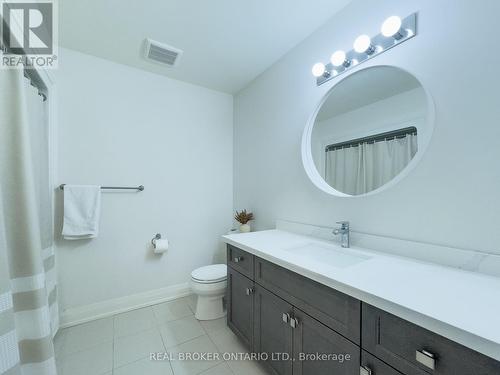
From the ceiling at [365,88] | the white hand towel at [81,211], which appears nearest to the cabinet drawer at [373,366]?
the ceiling at [365,88]

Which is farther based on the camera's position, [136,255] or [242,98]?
[242,98]

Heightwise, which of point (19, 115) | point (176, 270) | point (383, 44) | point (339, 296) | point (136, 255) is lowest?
point (176, 270)

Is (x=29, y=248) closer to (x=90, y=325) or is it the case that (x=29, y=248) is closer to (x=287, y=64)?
(x=90, y=325)

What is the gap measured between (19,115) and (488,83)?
2.09 metres

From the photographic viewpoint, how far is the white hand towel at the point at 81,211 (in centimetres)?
176

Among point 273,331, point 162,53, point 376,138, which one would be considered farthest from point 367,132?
point 162,53

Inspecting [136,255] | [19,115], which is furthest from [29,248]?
[136,255]

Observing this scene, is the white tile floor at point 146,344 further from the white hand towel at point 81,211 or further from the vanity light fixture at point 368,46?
the vanity light fixture at point 368,46

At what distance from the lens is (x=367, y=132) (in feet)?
4.49

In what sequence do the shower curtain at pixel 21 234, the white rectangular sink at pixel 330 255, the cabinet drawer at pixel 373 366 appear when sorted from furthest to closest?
the white rectangular sink at pixel 330 255 → the shower curtain at pixel 21 234 → the cabinet drawer at pixel 373 366

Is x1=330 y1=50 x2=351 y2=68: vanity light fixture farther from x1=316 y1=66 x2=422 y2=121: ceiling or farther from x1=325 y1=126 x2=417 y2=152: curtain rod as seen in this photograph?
x1=325 y1=126 x2=417 y2=152: curtain rod

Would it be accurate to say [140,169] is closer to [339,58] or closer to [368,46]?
[339,58]

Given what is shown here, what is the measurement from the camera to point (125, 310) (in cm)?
204

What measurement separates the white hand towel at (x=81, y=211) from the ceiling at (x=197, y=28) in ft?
3.94
